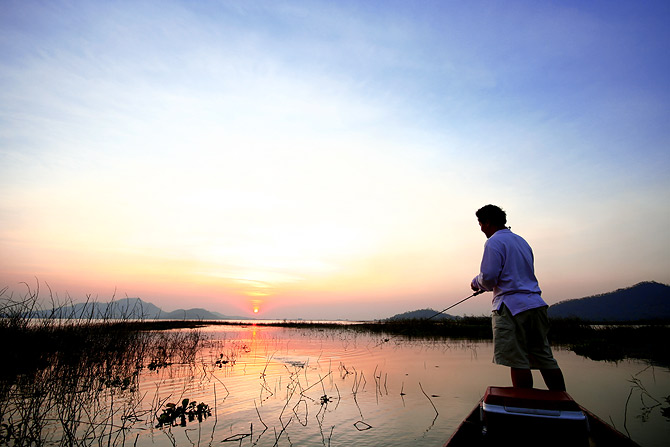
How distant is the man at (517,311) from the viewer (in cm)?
399

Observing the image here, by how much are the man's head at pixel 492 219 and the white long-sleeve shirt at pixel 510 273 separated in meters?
0.34

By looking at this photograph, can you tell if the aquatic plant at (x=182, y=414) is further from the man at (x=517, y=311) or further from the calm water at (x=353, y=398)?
the man at (x=517, y=311)

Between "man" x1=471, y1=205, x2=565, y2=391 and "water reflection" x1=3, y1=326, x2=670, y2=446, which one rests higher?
"man" x1=471, y1=205, x2=565, y2=391

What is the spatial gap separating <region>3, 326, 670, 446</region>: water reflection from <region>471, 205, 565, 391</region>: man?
1823mm

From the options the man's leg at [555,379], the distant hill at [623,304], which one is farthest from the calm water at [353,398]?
the distant hill at [623,304]

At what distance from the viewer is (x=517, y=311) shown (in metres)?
4.06

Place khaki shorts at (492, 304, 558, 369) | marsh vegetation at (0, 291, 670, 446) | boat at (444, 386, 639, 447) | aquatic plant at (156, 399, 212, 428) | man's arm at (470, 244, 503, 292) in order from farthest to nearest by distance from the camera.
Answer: aquatic plant at (156, 399, 212, 428) < marsh vegetation at (0, 291, 670, 446) < man's arm at (470, 244, 503, 292) < khaki shorts at (492, 304, 558, 369) < boat at (444, 386, 639, 447)

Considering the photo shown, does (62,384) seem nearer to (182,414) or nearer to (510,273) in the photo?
(182,414)

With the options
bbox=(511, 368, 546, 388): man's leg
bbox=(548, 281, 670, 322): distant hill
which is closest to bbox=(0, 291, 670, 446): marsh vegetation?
bbox=(511, 368, 546, 388): man's leg

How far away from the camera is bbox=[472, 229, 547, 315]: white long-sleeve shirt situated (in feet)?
13.5

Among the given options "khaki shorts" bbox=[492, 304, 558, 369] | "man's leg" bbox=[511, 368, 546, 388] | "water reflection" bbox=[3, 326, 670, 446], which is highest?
"khaki shorts" bbox=[492, 304, 558, 369]

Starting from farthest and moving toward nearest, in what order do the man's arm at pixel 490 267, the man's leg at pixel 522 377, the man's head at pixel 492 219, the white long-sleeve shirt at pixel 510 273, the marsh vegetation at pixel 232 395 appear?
1. the marsh vegetation at pixel 232 395
2. the man's head at pixel 492 219
3. the man's arm at pixel 490 267
4. the white long-sleeve shirt at pixel 510 273
5. the man's leg at pixel 522 377

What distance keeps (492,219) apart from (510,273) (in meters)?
0.83

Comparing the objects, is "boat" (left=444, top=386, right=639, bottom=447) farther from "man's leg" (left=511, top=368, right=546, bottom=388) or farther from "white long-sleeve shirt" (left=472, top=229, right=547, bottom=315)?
"white long-sleeve shirt" (left=472, top=229, right=547, bottom=315)
